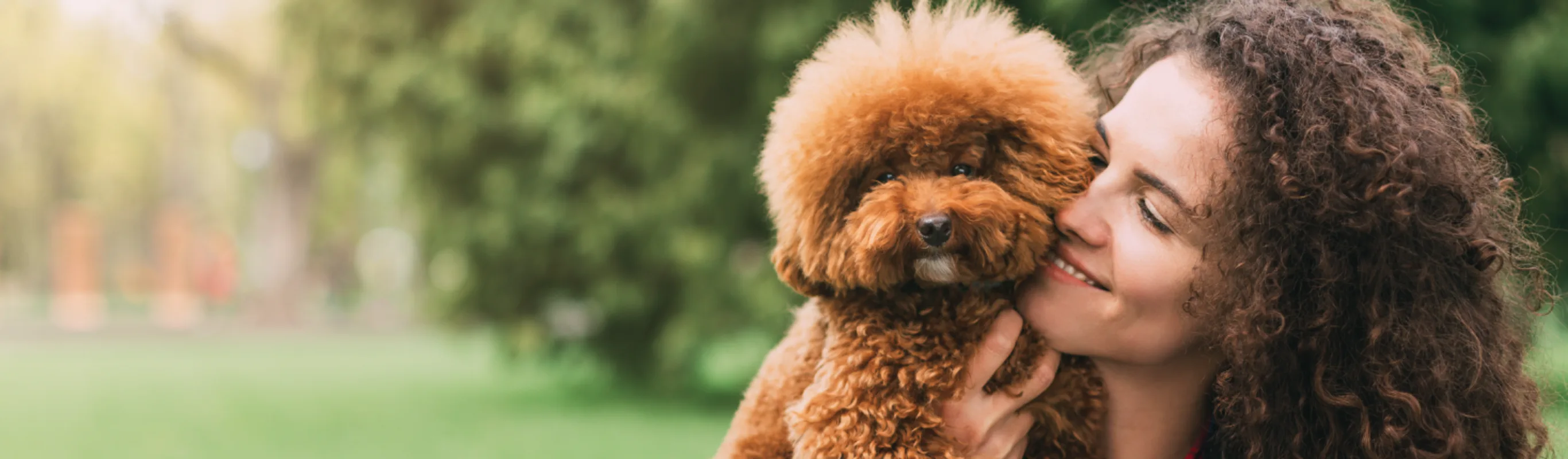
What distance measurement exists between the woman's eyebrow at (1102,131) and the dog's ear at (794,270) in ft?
1.98

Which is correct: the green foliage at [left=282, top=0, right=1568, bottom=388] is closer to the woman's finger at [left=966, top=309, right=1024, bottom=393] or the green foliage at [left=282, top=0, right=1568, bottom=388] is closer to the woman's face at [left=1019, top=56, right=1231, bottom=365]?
the woman's face at [left=1019, top=56, right=1231, bottom=365]

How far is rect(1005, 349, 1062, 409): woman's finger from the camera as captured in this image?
224cm

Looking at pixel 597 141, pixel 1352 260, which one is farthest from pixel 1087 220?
pixel 597 141

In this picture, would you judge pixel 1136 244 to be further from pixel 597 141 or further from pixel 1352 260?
pixel 597 141

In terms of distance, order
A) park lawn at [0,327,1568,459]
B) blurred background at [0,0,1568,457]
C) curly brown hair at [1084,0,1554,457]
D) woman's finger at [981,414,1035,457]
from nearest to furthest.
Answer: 1. curly brown hair at [1084,0,1554,457]
2. woman's finger at [981,414,1035,457]
3. blurred background at [0,0,1568,457]
4. park lawn at [0,327,1568,459]

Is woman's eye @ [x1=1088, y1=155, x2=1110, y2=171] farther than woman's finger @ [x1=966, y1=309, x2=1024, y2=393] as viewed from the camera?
Yes

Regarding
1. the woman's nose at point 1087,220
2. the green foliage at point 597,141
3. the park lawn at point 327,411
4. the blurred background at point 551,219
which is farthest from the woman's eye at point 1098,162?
the green foliage at point 597,141

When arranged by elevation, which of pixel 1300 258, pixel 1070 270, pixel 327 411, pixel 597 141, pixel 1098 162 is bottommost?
pixel 327 411

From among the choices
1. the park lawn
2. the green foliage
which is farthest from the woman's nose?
the green foliage

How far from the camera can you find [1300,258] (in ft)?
7.25

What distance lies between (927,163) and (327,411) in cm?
1144

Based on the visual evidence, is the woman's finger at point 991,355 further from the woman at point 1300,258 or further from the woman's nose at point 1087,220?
the woman's nose at point 1087,220

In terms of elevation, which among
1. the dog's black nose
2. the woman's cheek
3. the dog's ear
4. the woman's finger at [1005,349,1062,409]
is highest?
the dog's black nose

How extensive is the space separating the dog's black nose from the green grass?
7234mm
